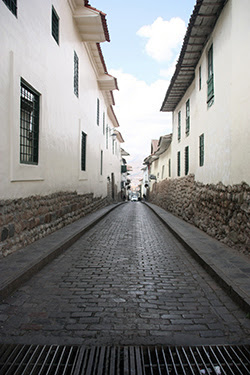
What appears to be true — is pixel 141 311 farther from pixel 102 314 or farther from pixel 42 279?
pixel 42 279

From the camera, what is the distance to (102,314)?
3125mm

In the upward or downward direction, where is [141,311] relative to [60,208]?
downward

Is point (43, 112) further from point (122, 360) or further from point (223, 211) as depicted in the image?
point (122, 360)

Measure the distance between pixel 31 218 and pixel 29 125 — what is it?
6.66 ft

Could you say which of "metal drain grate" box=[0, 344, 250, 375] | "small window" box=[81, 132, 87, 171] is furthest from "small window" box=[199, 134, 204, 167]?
"metal drain grate" box=[0, 344, 250, 375]

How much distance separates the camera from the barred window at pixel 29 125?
18.9 feet

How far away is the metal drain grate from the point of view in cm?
225

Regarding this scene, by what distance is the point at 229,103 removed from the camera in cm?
627

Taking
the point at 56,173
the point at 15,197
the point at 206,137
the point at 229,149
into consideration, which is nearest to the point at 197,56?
the point at 206,137

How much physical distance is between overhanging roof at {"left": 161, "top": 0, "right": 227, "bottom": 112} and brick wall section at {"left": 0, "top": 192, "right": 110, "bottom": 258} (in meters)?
5.86

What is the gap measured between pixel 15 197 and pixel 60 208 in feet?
9.25

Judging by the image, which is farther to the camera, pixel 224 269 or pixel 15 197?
pixel 15 197

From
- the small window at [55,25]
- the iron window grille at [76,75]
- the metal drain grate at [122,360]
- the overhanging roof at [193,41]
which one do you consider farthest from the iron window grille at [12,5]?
the metal drain grate at [122,360]

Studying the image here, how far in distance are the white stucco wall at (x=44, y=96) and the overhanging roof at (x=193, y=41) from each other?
364 cm
